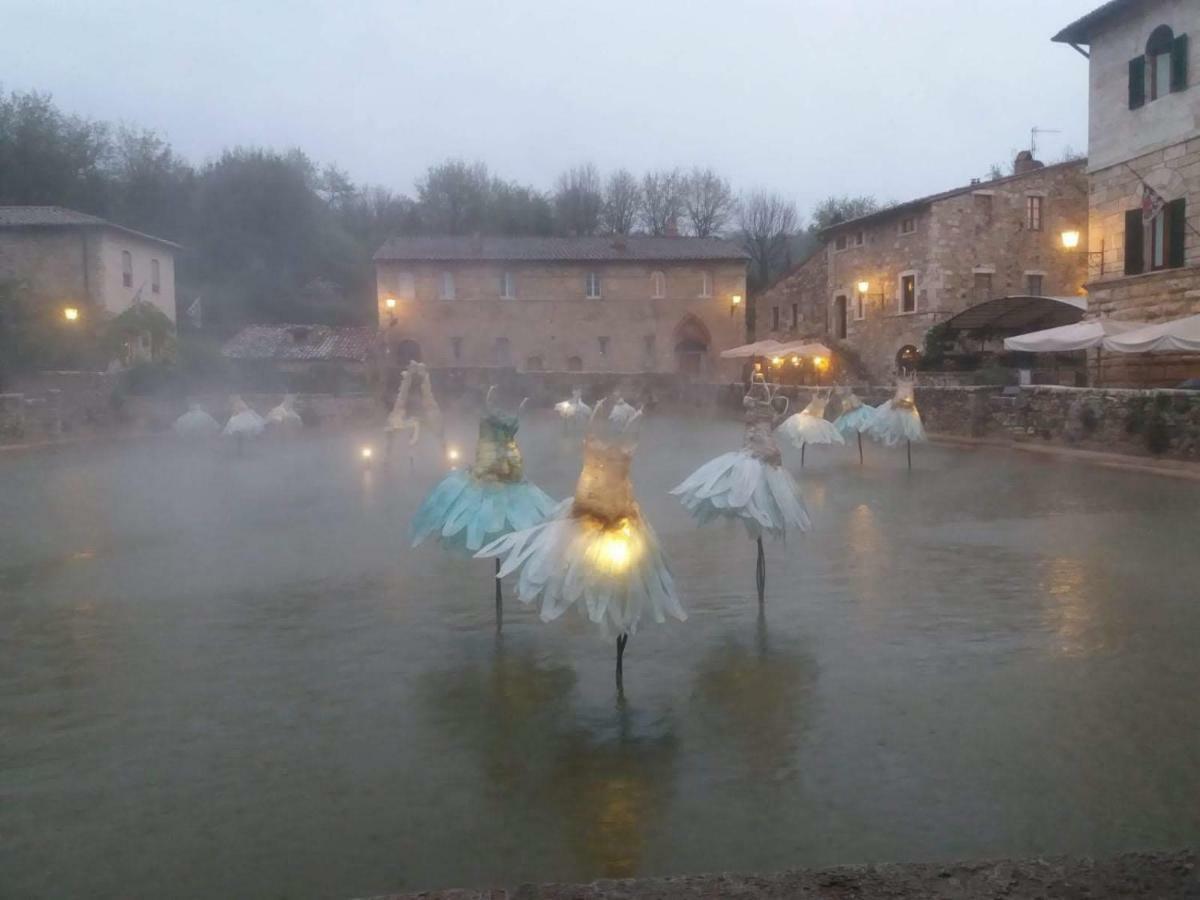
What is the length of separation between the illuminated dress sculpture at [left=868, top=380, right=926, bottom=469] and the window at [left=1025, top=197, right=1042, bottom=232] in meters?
24.4

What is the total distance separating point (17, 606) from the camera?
926 cm

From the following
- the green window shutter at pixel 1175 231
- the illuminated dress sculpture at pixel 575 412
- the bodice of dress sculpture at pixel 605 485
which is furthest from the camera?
the illuminated dress sculpture at pixel 575 412

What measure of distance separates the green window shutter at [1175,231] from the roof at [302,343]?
1385 inches

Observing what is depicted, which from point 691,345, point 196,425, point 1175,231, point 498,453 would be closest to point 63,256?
point 196,425

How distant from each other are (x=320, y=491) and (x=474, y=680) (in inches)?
446

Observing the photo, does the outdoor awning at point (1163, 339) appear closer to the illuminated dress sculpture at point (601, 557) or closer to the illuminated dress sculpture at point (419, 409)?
the illuminated dress sculpture at point (419, 409)

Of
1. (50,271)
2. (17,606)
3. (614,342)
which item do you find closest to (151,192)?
(50,271)

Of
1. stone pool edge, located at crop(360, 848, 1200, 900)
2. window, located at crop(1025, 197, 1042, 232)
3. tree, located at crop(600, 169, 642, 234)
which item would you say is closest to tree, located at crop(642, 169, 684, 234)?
tree, located at crop(600, 169, 642, 234)

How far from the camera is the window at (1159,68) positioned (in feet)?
84.8

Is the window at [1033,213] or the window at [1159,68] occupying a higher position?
the window at [1159,68]

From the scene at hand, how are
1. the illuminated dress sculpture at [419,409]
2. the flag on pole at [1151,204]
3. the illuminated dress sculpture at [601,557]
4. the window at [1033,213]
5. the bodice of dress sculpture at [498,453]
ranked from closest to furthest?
1. the illuminated dress sculpture at [601,557]
2. the bodice of dress sculpture at [498,453]
3. the illuminated dress sculpture at [419,409]
4. the flag on pole at [1151,204]
5. the window at [1033,213]

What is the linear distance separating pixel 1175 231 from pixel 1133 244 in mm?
1803

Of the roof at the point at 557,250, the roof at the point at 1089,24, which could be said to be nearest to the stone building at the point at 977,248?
the roof at the point at 1089,24

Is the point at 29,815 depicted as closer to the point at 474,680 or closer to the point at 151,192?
the point at 474,680
